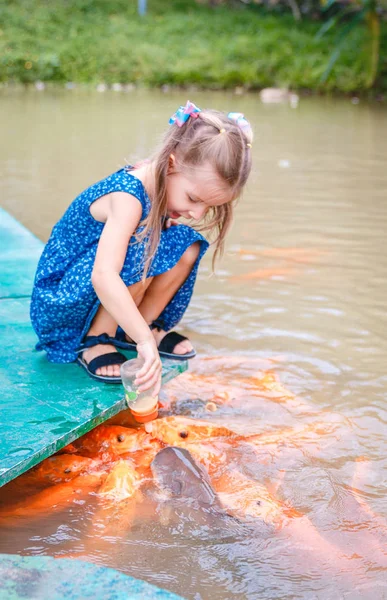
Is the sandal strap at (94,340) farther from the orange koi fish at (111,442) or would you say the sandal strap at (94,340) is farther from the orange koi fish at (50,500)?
the orange koi fish at (50,500)

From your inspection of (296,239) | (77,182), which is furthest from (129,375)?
(77,182)

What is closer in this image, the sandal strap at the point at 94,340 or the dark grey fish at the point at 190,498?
the dark grey fish at the point at 190,498

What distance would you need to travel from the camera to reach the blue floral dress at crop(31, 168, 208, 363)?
2633 millimetres

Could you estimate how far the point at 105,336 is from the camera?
2.80 meters

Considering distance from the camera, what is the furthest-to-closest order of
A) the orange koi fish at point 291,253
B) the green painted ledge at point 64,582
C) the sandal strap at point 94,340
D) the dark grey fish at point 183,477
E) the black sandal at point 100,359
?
the orange koi fish at point 291,253
the sandal strap at point 94,340
the black sandal at point 100,359
the dark grey fish at point 183,477
the green painted ledge at point 64,582

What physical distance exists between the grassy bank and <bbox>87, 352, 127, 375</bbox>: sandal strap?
1226 cm

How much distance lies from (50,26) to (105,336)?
17010mm

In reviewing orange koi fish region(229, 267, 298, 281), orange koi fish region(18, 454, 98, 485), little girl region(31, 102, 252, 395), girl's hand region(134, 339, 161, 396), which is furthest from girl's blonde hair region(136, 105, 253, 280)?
orange koi fish region(229, 267, 298, 281)

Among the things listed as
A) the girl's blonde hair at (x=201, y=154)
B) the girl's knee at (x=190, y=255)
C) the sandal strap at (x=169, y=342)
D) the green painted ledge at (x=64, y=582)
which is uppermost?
the girl's blonde hair at (x=201, y=154)

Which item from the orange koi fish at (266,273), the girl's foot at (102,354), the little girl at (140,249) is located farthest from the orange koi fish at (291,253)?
the girl's foot at (102,354)

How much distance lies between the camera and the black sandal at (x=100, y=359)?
2.63m

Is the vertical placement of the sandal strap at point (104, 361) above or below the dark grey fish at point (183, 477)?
above

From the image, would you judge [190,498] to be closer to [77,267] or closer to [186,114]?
[77,267]

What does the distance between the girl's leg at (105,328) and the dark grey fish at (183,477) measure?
357 mm
